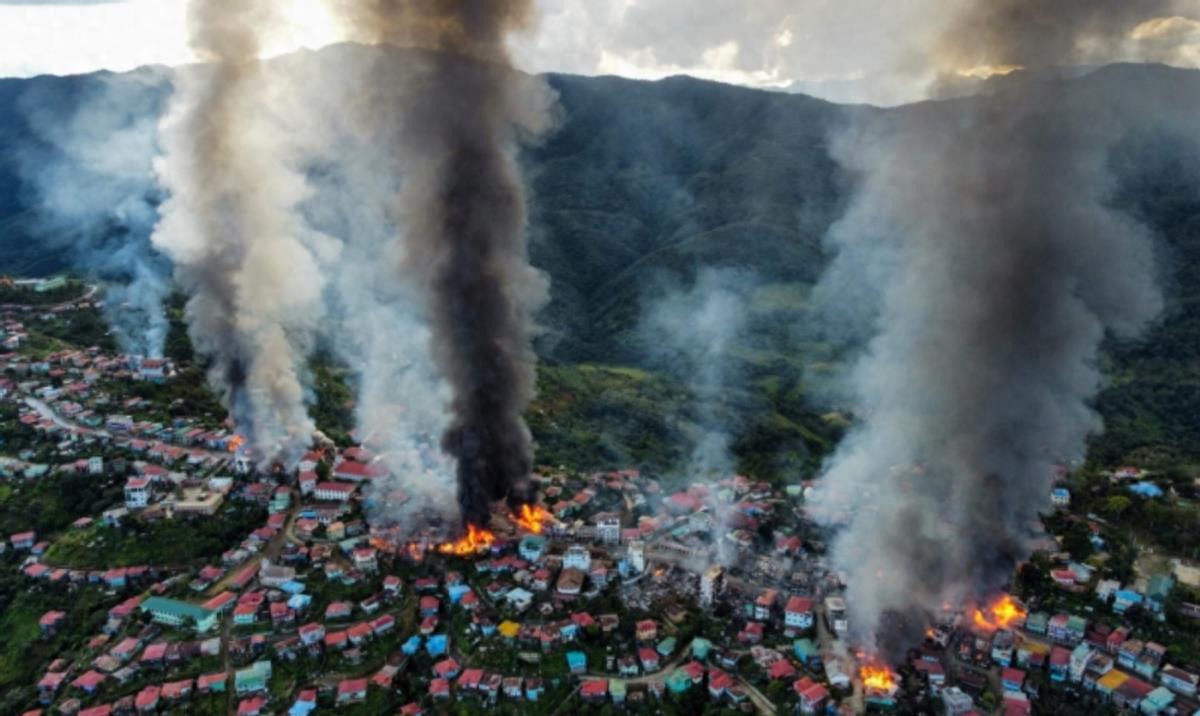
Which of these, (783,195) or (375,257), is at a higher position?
(783,195)

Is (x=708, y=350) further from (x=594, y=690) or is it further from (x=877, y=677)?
(x=594, y=690)

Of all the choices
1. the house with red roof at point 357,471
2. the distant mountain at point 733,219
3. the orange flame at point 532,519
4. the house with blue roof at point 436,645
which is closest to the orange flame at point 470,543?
the orange flame at point 532,519

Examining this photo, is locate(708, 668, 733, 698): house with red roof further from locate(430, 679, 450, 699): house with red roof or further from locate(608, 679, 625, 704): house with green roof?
locate(430, 679, 450, 699): house with red roof

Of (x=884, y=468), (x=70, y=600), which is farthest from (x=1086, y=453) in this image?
(x=70, y=600)

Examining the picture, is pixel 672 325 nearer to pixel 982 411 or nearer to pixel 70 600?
pixel 982 411

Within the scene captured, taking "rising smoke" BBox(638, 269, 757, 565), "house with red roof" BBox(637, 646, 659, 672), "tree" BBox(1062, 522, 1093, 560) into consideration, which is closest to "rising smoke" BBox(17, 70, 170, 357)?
"rising smoke" BBox(638, 269, 757, 565)

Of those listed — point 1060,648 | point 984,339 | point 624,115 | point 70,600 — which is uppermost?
point 624,115

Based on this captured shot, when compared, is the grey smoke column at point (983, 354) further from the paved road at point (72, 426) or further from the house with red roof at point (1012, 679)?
the paved road at point (72, 426)
